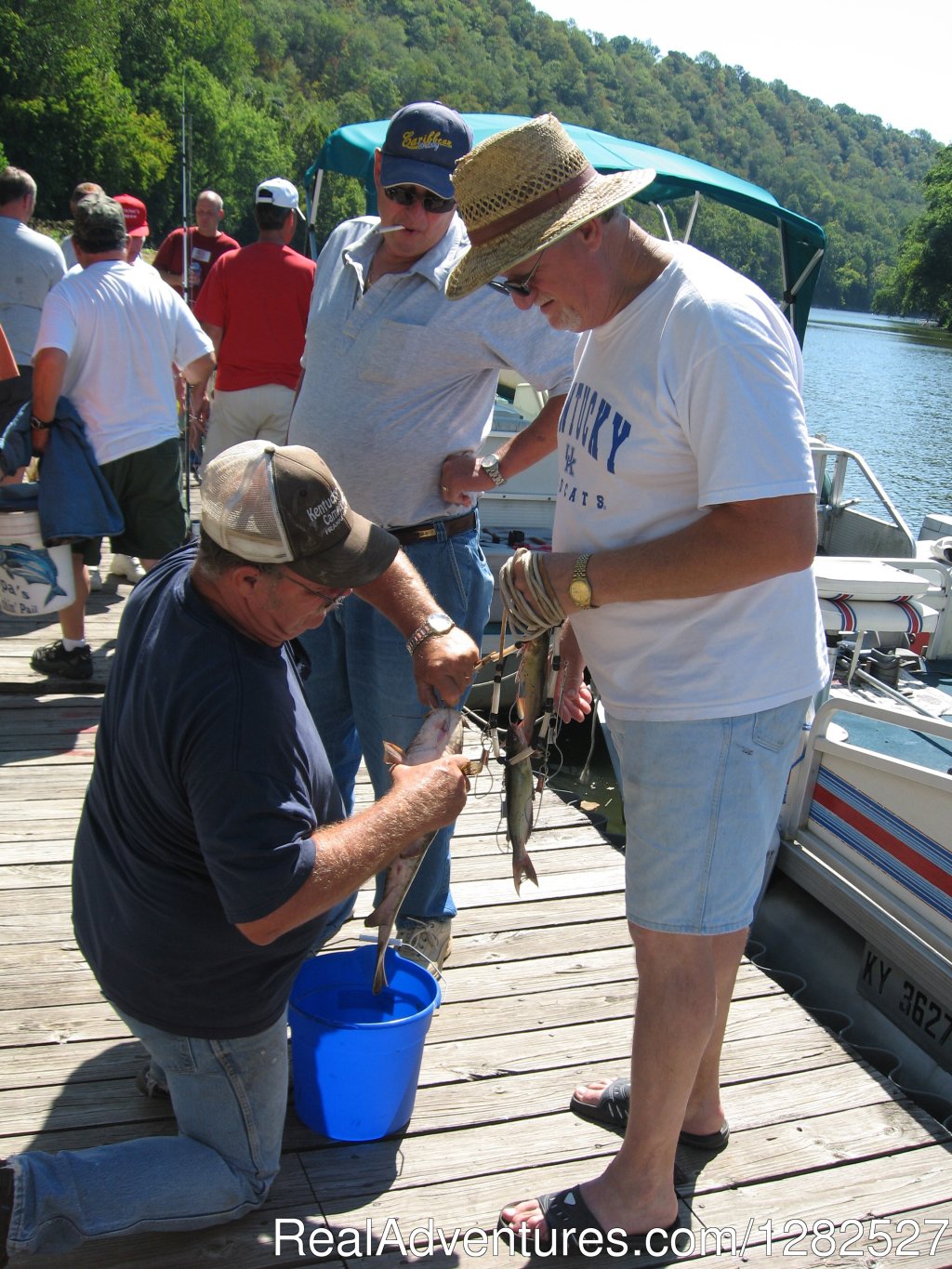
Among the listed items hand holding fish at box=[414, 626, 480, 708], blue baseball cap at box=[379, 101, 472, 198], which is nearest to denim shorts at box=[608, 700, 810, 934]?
hand holding fish at box=[414, 626, 480, 708]

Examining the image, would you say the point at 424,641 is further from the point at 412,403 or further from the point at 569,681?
the point at 412,403

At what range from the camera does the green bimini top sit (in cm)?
985

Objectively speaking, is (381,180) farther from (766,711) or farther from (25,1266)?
(25,1266)

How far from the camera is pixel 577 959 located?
3508 mm

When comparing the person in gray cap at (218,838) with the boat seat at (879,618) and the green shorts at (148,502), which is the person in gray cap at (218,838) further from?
the boat seat at (879,618)

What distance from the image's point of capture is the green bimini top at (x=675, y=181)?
9852 millimetres

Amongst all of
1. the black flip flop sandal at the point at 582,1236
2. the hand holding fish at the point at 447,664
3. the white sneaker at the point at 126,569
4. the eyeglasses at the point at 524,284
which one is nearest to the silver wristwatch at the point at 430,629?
the hand holding fish at the point at 447,664

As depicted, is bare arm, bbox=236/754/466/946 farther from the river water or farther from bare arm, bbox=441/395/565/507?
the river water

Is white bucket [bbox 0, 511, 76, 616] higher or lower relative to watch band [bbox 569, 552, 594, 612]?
lower

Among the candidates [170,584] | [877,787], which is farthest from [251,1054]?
[877,787]

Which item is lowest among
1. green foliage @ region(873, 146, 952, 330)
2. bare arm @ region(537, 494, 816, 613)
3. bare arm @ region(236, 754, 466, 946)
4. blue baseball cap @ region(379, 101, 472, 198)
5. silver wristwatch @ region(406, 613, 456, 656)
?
bare arm @ region(236, 754, 466, 946)

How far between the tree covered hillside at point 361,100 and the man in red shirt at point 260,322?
2654 cm

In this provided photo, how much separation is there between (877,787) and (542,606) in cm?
255

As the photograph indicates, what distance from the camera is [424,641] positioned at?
2.59 metres
